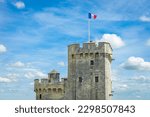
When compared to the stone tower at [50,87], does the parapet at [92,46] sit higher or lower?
higher

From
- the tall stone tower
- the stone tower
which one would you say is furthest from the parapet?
the stone tower

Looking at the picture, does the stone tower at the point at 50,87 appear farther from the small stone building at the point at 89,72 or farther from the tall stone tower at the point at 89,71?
the tall stone tower at the point at 89,71

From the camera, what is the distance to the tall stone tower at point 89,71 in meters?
48.5

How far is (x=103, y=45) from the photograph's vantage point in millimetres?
49188

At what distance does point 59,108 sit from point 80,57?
30767 millimetres

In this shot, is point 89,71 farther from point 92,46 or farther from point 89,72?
point 92,46

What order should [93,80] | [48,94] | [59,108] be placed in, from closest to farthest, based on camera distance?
1. [59,108]
2. [93,80]
3. [48,94]

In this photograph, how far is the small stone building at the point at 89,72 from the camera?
48.5 metres

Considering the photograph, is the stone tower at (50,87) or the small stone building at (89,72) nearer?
the small stone building at (89,72)

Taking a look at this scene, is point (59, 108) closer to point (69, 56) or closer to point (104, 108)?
point (104, 108)

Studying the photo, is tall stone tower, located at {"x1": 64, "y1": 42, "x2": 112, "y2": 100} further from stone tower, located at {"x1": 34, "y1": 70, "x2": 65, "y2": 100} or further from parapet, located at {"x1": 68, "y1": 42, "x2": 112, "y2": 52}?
stone tower, located at {"x1": 34, "y1": 70, "x2": 65, "y2": 100}

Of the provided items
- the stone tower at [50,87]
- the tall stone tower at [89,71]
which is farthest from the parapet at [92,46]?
the stone tower at [50,87]

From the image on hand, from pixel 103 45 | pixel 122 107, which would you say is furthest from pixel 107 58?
pixel 122 107

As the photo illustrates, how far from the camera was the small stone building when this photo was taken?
159 feet
